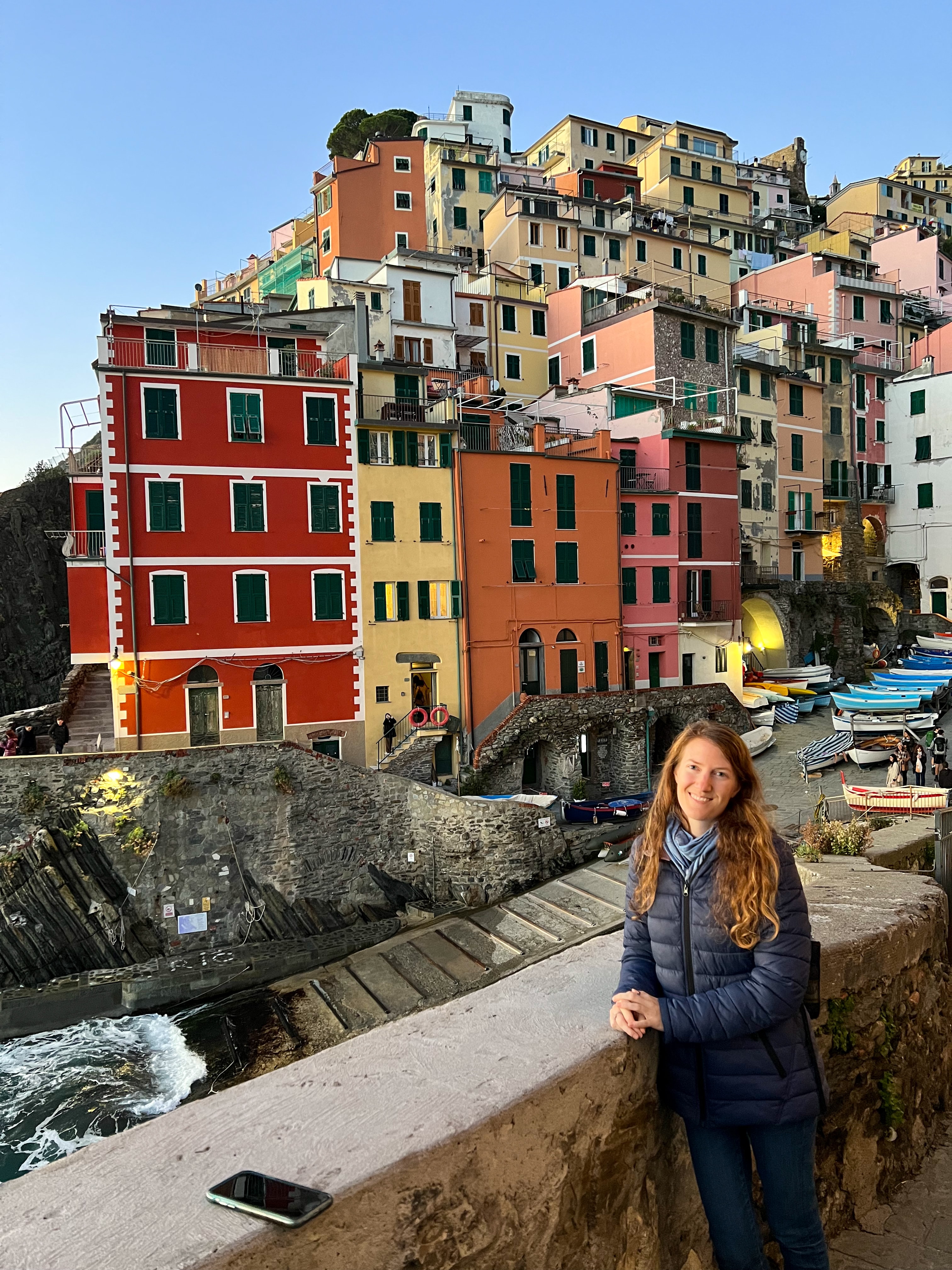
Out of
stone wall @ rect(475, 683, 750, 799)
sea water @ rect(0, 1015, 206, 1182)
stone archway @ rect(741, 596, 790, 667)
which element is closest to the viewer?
sea water @ rect(0, 1015, 206, 1182)

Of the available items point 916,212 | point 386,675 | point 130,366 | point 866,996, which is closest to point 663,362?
point 386,675

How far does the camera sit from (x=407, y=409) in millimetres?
29922

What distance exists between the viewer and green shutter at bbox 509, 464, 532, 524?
2983 cm

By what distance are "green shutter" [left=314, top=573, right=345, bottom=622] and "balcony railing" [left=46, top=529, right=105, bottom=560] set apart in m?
6.21

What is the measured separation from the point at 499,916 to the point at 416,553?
1223cm

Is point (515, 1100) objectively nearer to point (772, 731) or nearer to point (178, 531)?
point (178, 531)

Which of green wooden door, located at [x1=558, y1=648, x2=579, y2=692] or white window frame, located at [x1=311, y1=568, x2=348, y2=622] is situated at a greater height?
white window frame, located at [x1=311, y1=568, x2=348, y2=622]

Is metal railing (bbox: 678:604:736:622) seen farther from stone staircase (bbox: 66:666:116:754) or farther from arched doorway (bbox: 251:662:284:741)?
stone staircase (bbox: 66:666:116:754)

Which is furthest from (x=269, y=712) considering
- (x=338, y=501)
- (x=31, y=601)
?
(x=31, y=601)

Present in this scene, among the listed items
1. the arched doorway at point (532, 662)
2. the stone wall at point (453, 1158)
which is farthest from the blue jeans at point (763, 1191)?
the arched doorway at point (532, 662)

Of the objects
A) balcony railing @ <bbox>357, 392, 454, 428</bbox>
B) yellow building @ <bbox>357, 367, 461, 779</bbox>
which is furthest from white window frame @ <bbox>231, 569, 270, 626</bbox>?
balcony railing @ <bbox>357, 392, 454, 428</bbox>

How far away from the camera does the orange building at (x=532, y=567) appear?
1144 inches

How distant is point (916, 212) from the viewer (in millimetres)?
73375

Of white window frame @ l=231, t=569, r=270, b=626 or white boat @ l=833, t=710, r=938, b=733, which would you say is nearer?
white window frame @ l=231, t=569, r=270, b=626
